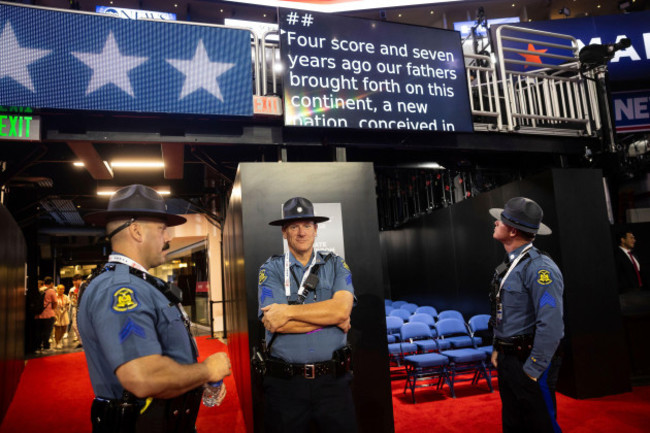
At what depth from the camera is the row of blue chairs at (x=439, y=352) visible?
5664 millimetres

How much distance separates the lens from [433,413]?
507 cm

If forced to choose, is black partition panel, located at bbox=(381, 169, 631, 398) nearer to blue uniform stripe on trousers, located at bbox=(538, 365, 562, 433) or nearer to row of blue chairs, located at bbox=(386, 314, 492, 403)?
row of blue chairs, located at bbox=(386, 314, 492, 403)

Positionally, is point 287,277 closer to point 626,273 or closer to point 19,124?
point 19,124

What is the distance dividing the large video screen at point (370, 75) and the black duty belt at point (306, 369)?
9.24 feet

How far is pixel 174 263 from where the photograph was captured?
70.2ft

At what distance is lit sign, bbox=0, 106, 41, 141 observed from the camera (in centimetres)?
409

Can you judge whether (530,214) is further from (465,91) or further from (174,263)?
(174,263)

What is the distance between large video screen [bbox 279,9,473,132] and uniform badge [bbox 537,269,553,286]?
8.55 ft

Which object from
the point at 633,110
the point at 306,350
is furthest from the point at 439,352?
the point at 633,110

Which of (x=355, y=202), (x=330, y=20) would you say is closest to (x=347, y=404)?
(x=355, y=202)

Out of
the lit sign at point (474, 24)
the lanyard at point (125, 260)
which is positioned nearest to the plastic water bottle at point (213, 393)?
the lanyard at point (125, 260)

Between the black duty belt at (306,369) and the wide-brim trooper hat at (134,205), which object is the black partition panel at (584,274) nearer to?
the black duty belt at (306,369)

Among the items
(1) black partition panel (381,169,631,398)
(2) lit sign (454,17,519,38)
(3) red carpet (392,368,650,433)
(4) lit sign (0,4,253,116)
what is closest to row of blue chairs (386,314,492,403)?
(3) red carpet (392,368,650,433)

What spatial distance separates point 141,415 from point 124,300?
1.53 ft
